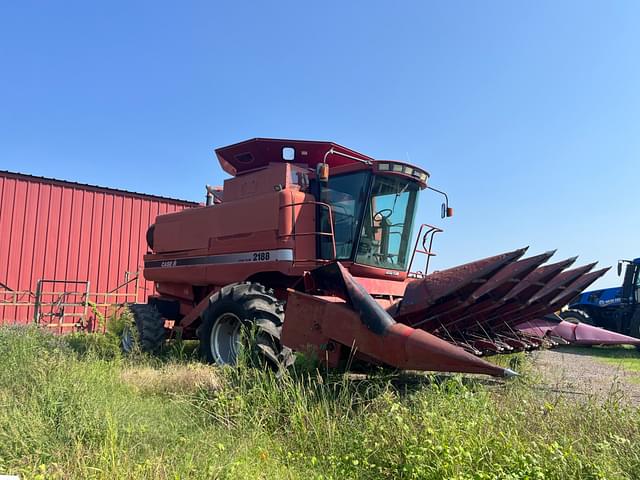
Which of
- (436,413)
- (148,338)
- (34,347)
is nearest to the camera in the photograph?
(436,413)

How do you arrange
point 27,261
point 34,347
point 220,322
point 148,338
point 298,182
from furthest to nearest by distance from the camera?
point 27,261 < point 148,338 < point 298,182 < point 220,322 < point 34,347

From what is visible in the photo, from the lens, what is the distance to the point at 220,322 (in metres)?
5.89

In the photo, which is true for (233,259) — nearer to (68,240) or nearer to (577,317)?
(68,240)

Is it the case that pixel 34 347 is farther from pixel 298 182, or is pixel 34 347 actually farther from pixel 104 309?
pixel 104 309

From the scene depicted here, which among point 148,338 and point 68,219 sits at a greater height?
point 68,219

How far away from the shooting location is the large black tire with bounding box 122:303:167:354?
288 inches

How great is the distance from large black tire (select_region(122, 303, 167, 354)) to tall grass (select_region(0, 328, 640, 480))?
118 inches

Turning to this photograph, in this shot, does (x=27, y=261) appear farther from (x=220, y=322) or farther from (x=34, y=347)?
(x=220, y=322)

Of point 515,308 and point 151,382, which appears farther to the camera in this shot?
point 151,382

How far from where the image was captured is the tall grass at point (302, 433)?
8.62 ft

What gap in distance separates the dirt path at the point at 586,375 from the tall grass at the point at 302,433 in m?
0.75

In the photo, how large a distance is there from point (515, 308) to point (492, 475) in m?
2.41

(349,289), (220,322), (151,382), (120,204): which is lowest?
(151,382)

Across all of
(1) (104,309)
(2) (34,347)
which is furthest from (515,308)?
(1) (104,309)
